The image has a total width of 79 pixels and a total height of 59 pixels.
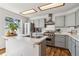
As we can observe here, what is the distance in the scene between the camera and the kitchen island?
1239 millimetres

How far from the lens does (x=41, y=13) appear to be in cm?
129

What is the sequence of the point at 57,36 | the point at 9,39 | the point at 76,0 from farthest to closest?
1. the point at 57,36
2. the point at 9,39
3. the point at 76,0

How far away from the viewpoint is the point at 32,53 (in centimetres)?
125

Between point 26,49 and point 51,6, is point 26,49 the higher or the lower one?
the lower one

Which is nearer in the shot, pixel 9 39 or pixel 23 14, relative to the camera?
pixel 23 14

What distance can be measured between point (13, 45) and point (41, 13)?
546 millimetres

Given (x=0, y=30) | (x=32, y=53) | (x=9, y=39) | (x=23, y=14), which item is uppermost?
(x=23, y=14)

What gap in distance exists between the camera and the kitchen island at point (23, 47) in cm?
124

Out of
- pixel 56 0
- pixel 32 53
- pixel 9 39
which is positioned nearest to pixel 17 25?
pixel 9 39

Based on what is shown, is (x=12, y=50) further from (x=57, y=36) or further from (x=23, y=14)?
(x=57, y=36)

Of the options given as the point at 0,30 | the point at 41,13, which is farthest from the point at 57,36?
the point at 0,30

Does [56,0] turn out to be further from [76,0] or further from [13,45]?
[13,45]

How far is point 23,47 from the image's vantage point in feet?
4.24

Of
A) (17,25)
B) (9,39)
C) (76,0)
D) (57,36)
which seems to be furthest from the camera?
(57,36)
